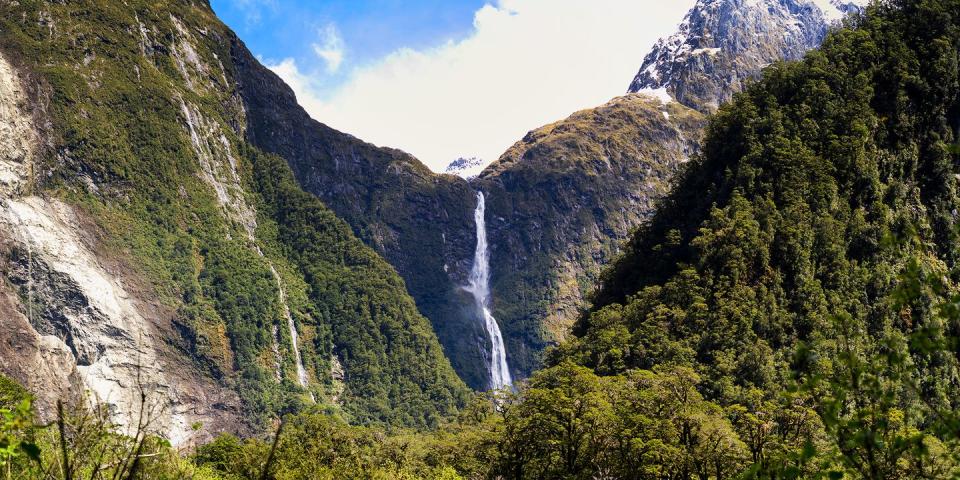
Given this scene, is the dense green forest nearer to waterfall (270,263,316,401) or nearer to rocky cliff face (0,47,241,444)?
rocky cliff face (0,47,241,444)

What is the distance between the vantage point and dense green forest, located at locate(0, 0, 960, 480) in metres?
41.3

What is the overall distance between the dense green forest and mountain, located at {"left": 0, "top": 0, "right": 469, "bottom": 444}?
61.9 meters

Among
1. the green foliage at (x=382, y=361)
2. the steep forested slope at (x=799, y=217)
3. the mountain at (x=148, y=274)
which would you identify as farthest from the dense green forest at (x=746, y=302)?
the green foliage at (x=382, y=361)

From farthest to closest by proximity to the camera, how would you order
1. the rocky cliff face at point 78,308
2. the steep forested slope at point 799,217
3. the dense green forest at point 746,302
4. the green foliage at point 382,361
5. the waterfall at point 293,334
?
the green foliage at point 382,361 → the waterfall at point 293,334 → the rocky cliff face at point 78,308 → the steep forested slope at point 799,217 → the dense green forest at point 746,302

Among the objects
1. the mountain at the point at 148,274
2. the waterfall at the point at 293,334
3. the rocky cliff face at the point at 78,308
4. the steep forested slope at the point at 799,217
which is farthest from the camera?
the waterfall at the point at 293,334

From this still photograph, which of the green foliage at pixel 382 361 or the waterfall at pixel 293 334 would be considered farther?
the green foliage at pixel 382 361

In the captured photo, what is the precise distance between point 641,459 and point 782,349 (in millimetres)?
35944

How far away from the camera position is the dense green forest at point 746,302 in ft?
136

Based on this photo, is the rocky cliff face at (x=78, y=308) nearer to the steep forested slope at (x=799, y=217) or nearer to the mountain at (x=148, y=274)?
the mountain at (x=148, y=274)

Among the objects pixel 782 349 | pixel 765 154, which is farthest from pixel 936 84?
pixel 782 349

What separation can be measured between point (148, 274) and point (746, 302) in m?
118

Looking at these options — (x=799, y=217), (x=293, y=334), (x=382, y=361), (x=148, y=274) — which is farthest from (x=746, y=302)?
(x=293, y=334)

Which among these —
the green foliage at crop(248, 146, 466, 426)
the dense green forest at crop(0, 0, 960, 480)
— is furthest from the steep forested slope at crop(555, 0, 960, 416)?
the green foliage at crop(248, 146, 466, 426)

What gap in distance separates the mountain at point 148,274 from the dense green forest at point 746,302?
61949 mm
